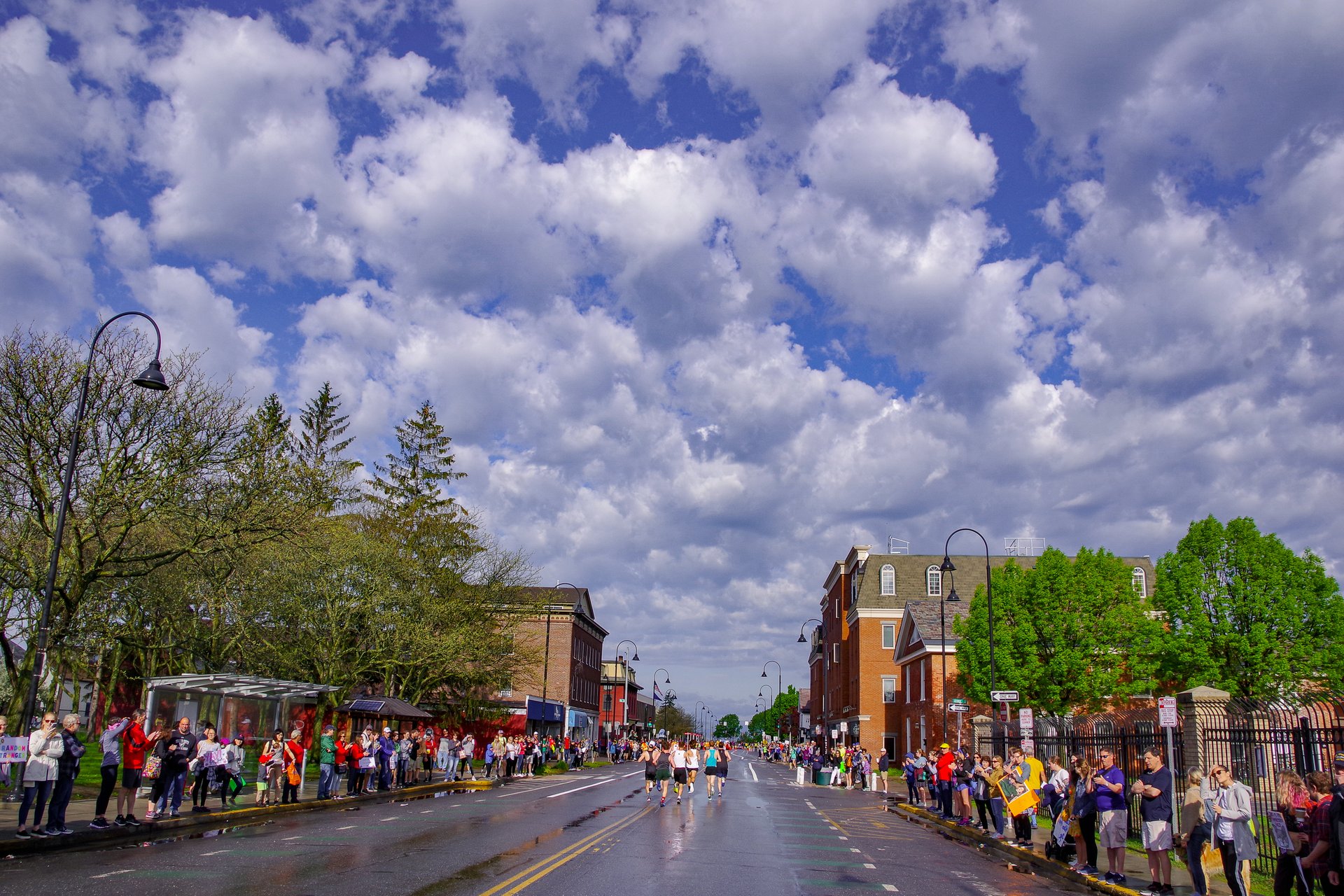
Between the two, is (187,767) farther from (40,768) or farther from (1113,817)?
(1113,817)

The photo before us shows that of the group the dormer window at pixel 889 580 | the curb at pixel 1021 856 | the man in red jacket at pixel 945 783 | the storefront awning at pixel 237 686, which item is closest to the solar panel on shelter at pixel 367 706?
the storefront awning at pixel 237 686

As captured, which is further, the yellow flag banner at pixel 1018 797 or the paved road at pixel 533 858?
the yellow flag banner at pixel 1018 797

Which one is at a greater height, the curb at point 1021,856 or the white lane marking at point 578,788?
the curb at point 1021,856

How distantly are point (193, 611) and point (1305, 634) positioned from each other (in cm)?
4488

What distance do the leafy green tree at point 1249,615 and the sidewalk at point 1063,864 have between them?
21026 mm

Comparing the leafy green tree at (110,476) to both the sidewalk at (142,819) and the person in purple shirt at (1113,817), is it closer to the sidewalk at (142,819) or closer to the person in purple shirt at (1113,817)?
the sidewalk at (142,819)

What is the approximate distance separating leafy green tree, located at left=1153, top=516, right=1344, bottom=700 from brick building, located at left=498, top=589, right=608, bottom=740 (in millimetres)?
33764

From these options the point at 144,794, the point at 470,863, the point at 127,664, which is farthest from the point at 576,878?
the point at 127,664

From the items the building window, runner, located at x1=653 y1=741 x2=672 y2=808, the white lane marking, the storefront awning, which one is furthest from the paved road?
the building window

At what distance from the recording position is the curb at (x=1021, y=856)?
44.8 feet

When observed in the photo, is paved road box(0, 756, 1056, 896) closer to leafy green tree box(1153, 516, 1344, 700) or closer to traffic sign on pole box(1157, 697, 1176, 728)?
traffic sign on pole box(1157, 697, 1176, 728)

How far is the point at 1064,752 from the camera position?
26.3 meters

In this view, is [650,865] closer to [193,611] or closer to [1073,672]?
[193,611]

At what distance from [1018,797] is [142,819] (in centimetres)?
1591
